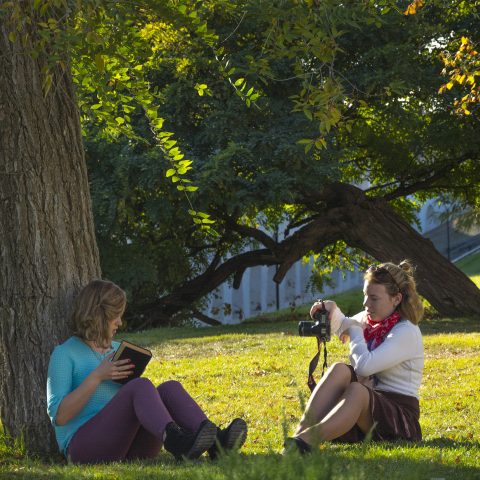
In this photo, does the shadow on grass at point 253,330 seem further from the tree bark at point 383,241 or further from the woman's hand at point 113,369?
the woman's hand at point 113,369

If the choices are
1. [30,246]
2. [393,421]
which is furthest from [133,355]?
[393,421]

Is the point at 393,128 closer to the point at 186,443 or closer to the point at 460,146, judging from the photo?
the point at 460,146

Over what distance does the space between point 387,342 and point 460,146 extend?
37.7 ft

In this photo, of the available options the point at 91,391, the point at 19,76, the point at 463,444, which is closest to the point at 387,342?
the point at 463,444

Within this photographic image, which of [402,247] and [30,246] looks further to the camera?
[402,247]

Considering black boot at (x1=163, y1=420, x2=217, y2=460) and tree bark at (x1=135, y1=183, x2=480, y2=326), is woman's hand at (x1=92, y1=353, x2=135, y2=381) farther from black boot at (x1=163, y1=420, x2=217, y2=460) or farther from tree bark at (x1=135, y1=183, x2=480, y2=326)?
tree bark at (x1=135, y1=183, x2=480, y2=326)

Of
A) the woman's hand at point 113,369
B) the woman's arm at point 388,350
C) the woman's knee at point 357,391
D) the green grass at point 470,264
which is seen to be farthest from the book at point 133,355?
the green grass at point 470,264

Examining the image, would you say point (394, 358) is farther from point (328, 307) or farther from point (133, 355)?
point (133, 355)

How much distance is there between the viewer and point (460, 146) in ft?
56.4

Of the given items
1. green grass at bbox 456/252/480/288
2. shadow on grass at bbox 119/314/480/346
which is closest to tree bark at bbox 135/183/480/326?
shadow on grass at bbox 119/314/480/346

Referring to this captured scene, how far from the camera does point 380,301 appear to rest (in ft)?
20.9

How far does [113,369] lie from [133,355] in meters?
0.18

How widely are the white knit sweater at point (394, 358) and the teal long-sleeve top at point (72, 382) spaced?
147cm

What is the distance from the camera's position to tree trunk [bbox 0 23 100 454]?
630 centimetres
